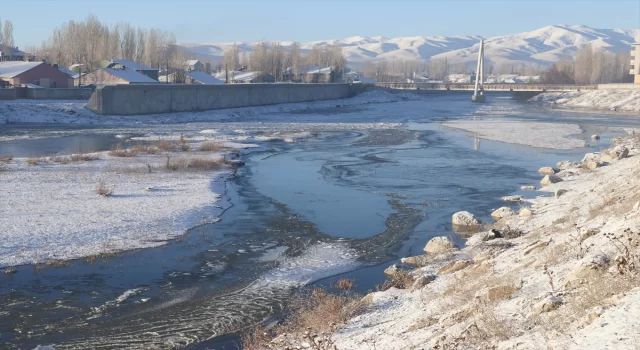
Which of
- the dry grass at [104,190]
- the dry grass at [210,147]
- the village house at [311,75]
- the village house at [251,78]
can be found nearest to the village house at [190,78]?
the village house at [251,78]

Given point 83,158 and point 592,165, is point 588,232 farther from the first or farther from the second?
point 83,158

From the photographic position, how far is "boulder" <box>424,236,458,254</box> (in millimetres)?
14039

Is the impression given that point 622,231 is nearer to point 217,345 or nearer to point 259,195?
point 217,345

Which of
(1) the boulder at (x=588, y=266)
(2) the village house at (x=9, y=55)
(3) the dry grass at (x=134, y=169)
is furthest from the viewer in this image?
(2) the village house at (x=9, y=55)

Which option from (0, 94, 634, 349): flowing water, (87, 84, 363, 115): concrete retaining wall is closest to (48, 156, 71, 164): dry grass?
(0, 94, 634, 349): flowing water

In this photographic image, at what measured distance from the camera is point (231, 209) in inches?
728

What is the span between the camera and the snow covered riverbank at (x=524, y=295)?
655cm

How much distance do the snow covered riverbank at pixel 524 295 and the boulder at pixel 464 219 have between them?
2.26m

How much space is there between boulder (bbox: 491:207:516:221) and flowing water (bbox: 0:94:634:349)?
1042 millimetres

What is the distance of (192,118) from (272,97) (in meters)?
19.9

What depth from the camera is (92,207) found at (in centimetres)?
1720

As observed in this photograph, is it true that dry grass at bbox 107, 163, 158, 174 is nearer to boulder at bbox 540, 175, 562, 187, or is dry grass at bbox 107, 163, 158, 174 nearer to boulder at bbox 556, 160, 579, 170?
boulder at bbox 540, 175, 562, 187

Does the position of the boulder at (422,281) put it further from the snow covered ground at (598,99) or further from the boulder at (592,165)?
the snow covered ground at (598,99)

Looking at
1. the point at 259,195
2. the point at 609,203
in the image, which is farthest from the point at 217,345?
the point at 259,195
